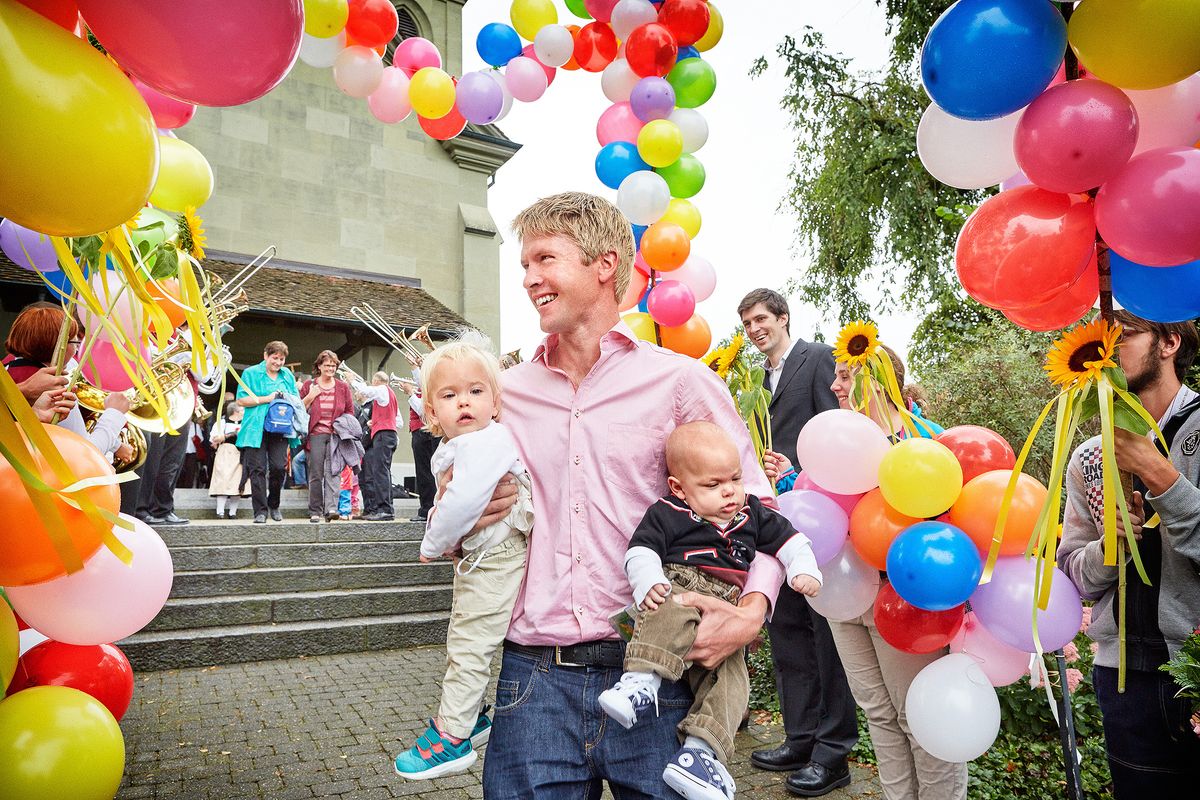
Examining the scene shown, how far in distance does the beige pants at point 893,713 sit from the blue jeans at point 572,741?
153 centimetres

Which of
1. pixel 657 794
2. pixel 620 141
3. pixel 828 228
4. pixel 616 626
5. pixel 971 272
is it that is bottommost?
pixel 657 794

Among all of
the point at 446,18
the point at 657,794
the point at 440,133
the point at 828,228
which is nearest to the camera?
the point at 657,794

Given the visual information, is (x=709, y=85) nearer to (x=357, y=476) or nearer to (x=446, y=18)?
(x=357, y=476)

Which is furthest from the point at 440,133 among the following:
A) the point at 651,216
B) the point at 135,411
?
the point at 135,411

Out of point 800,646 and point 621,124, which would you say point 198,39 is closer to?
point 800,646

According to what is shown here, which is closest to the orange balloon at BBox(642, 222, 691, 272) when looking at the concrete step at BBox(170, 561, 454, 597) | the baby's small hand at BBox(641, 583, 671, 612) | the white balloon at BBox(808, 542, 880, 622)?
the white balloon at BBox(808, 542, 880, 622)

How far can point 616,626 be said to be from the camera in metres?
1.78

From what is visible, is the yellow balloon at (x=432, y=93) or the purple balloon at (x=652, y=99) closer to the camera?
the purple balloon at (x=652, y=99)

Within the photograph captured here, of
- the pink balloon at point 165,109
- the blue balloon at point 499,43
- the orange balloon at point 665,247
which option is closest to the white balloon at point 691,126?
the orange balloon at point 665,247

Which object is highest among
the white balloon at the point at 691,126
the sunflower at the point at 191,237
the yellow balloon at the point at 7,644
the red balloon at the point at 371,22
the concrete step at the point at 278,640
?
the red balloon at the point at 371,22

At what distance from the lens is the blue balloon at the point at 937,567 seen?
7.51 feet

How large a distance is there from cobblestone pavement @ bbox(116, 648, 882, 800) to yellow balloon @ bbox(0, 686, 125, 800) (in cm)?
226

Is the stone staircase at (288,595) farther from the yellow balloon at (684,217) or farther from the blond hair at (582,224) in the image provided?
the blond hair at (582,224)

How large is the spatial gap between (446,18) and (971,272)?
19.7 m
